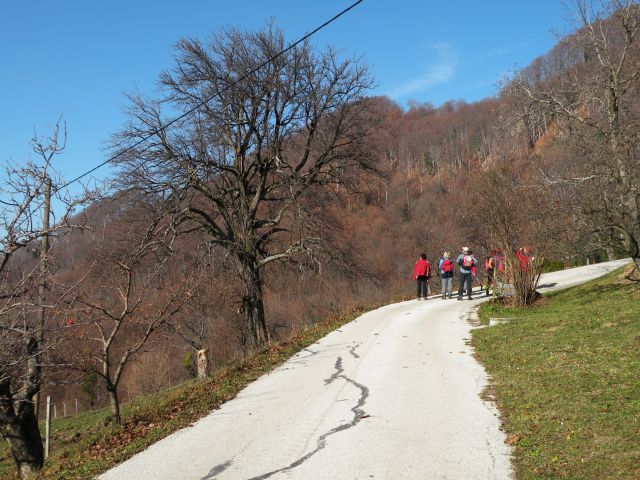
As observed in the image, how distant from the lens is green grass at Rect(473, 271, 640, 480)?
203 inches

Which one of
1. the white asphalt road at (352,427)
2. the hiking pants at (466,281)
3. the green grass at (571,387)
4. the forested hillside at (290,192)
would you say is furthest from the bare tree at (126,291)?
the hiking pants at (466,281)

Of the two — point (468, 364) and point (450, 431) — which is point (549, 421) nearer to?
point (450, 431)

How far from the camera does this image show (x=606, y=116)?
15.0 metres

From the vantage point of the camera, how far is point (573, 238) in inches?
555

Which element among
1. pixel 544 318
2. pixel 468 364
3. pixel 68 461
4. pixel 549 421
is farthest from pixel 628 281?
pixel 68 461

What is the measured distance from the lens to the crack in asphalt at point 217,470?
563cm

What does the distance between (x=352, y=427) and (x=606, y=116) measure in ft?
40.6

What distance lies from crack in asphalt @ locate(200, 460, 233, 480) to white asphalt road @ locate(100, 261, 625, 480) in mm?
23

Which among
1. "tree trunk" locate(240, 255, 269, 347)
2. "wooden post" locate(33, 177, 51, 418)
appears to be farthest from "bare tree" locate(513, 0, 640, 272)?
"wooden post" locate(33, 177, 51, 418)

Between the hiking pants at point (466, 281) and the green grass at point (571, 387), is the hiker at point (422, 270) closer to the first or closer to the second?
the hiking pants at point (466, 281)

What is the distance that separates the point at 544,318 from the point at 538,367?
430 centimetres

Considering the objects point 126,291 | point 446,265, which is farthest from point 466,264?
point 126,291

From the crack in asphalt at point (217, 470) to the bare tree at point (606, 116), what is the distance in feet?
35.8

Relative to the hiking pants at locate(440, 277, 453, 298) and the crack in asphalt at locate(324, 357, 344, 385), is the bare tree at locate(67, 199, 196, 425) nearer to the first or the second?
the crack in asphalt at locate(324, 357, 344, 385)
